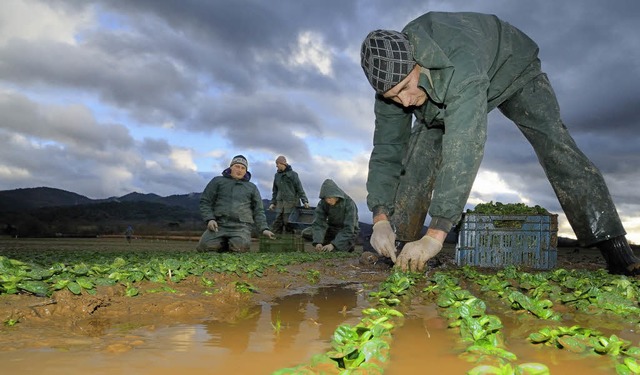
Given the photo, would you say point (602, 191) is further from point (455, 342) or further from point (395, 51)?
point (455, 342)

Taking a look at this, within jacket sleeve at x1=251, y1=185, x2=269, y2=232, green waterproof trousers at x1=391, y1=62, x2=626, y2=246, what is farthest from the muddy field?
jacket sleeve at x1=251, y1=185, x2=269, y2=232

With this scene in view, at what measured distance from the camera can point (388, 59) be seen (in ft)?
12.4

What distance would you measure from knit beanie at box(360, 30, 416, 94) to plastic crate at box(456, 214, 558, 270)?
5.19m

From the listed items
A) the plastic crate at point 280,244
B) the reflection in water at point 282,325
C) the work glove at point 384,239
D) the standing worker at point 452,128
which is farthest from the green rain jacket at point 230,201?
the reflection in water at point 282,325

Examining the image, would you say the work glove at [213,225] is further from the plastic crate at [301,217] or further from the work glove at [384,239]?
the work glove at [384,239]

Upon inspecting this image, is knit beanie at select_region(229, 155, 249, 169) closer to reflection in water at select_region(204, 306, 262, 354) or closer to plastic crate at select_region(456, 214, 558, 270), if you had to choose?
plastic crate at select_region(456, 214, 558, 270)

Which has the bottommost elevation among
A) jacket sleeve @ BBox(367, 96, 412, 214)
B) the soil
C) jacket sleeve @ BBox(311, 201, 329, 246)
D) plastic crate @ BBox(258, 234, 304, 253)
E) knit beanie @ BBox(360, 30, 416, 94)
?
the soil

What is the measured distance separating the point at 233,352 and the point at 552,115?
4.59 m

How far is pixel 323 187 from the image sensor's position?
43.3ft

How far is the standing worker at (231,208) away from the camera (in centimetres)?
1191

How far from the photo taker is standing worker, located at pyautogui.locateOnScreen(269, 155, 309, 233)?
15.5 m

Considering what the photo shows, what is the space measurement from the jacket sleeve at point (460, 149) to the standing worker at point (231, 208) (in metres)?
8.53

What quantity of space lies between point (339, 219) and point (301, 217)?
2.25 meters

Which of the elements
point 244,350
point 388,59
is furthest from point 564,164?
point 244,350
